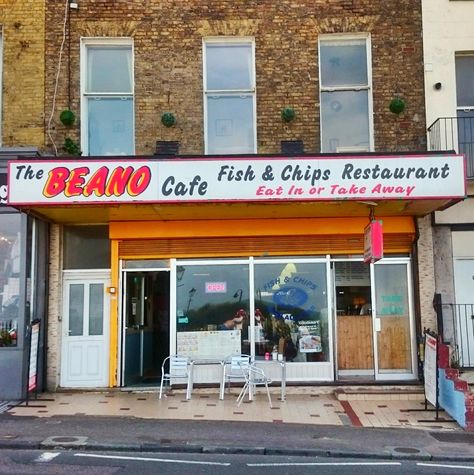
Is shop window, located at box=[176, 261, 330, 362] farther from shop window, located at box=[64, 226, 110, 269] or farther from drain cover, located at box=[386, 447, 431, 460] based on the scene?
drain cover, located at box=[386, 447, 431, 460]

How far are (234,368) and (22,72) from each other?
7.30 m

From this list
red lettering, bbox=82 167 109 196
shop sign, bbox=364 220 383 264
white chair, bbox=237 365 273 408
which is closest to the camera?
shop sign, bbox=364 220 383 264

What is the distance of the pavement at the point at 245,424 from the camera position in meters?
8.02

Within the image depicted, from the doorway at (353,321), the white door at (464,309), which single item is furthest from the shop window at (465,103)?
the doorway at (353,321)

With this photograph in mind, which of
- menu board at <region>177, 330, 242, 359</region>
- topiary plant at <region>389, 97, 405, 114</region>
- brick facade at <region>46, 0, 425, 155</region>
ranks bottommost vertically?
menu board at <region>177, 330, 242, 359</region>

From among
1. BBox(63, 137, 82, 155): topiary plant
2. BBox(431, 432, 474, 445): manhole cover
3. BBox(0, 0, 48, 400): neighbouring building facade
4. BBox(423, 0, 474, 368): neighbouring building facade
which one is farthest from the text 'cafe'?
BBox(431, 432, 474, 445): manhole cover

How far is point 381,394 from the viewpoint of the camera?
11602 mm

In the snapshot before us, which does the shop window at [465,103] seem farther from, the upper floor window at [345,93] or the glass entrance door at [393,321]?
the glass entrance door at [393,321]

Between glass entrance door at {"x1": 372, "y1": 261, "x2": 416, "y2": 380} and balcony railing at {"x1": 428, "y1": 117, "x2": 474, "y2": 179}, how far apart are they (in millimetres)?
2374

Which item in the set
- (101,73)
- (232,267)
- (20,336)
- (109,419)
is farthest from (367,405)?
(101,73)

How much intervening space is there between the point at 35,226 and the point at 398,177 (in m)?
6.79

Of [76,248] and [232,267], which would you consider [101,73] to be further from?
[232,267]

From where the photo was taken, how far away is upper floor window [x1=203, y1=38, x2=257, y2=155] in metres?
12.9

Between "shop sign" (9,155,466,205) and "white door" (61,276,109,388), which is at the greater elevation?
"shop sign" (9,155,466,205)
